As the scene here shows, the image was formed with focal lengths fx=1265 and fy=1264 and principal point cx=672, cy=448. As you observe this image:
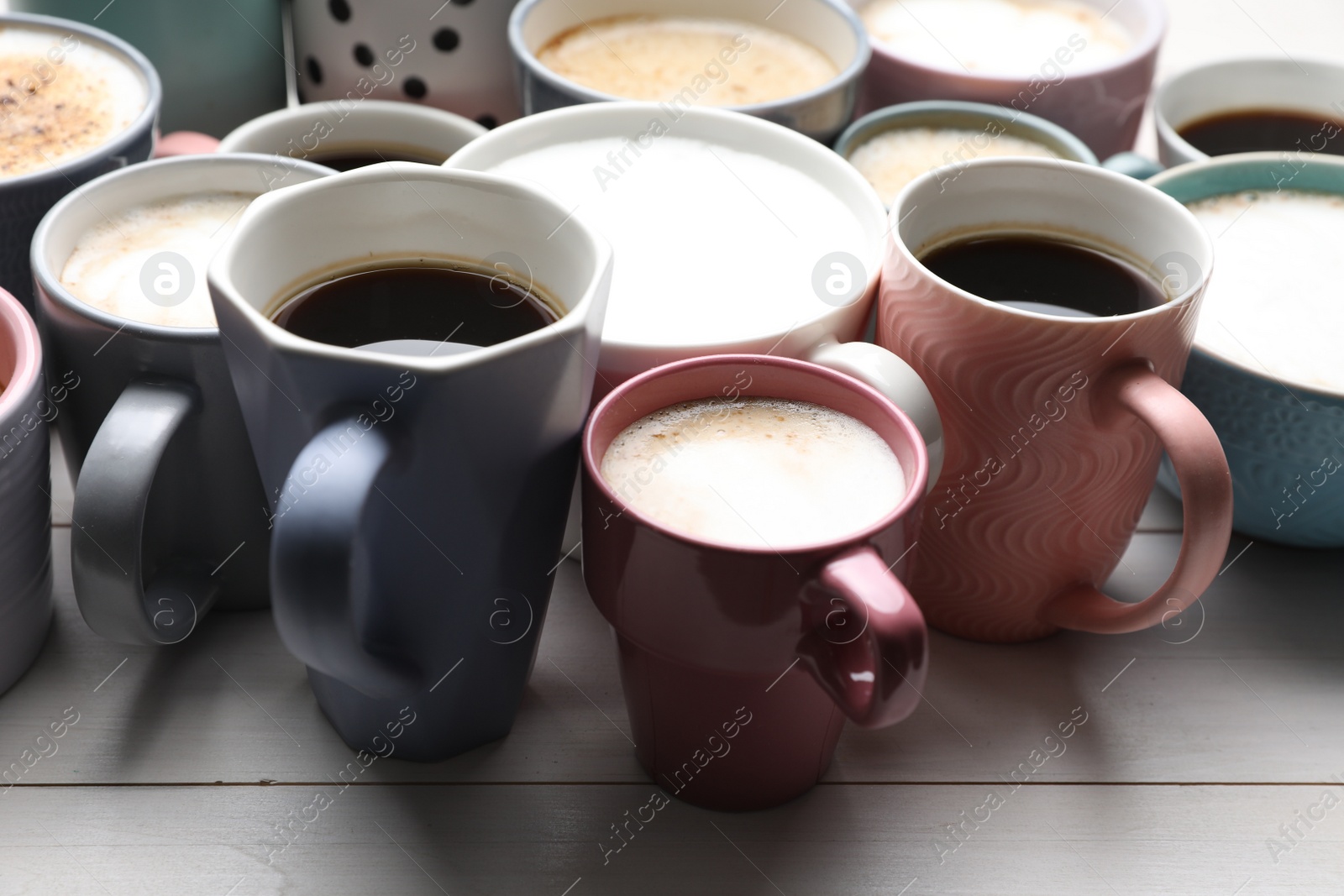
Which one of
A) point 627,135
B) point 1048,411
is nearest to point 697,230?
point 627,135

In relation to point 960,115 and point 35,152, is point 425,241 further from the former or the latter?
point 960,115

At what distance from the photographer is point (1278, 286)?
0.73 meters

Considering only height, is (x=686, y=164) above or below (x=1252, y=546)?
above

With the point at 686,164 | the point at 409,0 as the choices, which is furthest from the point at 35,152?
the point at 686,164

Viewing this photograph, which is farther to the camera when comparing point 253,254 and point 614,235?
point 614,235

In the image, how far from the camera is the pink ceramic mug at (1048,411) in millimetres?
562

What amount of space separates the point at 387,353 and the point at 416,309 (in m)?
0.05

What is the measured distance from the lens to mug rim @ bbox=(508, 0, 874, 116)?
2.49ft

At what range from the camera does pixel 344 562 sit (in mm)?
449

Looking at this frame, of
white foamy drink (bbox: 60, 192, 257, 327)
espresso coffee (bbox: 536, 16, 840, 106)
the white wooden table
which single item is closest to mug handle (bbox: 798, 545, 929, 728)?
the white wooden table

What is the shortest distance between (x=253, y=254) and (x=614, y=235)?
203 mm

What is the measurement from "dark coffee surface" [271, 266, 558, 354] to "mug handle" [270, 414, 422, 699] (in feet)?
0.31

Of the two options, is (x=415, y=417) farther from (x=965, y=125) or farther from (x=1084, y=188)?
(x=965, y=125)

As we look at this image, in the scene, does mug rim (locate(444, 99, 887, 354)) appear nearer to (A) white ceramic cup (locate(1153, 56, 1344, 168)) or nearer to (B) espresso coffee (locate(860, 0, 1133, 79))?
(B) espresso coffee (locate(860, 0, 1133, 79))
